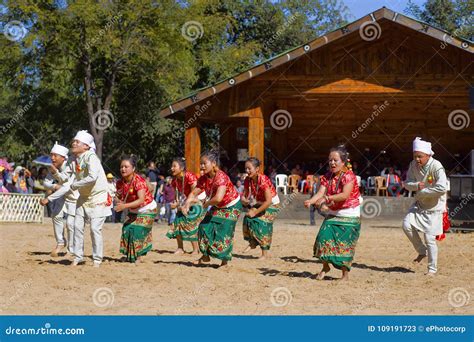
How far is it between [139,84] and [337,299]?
79.5ft

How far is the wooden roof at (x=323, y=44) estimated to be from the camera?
2142 centimetres

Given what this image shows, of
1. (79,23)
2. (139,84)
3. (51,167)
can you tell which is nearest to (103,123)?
(139,84)

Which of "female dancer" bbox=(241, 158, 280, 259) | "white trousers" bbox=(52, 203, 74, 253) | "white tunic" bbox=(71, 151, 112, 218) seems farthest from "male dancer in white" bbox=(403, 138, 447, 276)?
"white trousers" bbox=(52, 203, 74, 253)

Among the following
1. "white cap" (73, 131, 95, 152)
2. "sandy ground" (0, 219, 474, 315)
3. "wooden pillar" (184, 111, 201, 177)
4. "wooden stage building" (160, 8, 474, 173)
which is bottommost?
"sandy ground" (0, 219, 474, 315)

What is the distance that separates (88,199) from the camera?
37.1ft

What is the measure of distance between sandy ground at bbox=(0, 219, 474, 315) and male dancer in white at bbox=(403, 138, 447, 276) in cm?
48

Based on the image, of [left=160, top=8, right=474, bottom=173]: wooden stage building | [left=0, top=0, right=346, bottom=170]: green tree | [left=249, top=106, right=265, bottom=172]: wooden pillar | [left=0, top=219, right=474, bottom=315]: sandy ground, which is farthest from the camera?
[left=0, top=0, right=346, bottom=170]: green tree

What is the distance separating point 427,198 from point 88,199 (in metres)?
4.22

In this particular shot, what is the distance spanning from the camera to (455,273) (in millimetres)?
11383

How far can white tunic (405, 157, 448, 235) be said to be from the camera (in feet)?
36.1

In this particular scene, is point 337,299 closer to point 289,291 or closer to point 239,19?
point 289,291

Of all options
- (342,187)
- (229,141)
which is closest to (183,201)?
(342,187)

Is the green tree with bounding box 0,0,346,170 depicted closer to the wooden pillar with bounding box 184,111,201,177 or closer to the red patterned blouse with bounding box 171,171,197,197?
the wooden pillar with bounding box 184,111,201,177

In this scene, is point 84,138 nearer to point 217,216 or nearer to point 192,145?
point 217,216
